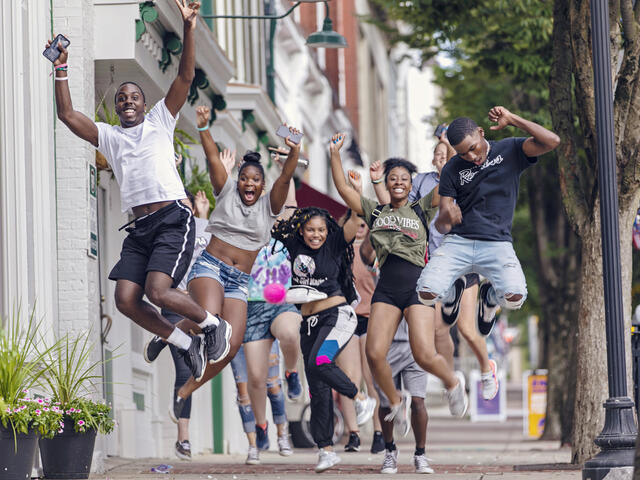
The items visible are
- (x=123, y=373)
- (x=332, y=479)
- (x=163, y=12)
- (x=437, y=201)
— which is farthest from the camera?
(x=123, y=373)

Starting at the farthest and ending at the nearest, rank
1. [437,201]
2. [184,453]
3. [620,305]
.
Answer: [184,453] < [437,201] < [620,305]

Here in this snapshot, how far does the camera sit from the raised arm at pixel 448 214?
30.0ft

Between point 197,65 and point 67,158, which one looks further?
point 197,65

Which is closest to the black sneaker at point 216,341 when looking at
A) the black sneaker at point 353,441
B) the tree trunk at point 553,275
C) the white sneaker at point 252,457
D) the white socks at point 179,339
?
the white socks at point 179,339

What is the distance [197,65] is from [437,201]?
16.6ft

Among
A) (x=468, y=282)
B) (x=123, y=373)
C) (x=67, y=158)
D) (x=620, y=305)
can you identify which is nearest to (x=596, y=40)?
(x=620, y=305)

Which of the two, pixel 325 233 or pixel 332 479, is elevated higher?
pixel 325 233

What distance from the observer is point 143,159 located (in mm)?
8469

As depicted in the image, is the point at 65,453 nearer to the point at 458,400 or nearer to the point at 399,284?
the point at 399,284

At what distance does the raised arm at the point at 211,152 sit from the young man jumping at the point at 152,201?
855mm

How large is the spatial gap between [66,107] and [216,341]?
180 centimetres

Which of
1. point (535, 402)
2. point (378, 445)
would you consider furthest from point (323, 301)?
point (535, 402)

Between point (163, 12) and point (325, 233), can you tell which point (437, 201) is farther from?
point (163, 12)

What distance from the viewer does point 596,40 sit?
8.72 metres
